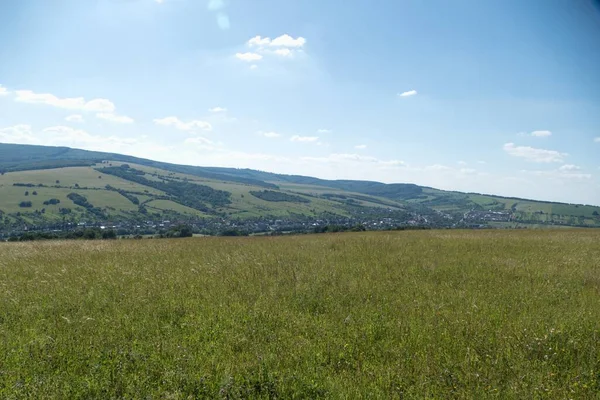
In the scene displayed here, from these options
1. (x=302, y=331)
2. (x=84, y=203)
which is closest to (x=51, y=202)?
(x=84, y=203)

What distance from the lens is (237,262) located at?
12.1 m

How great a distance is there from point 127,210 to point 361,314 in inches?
6496

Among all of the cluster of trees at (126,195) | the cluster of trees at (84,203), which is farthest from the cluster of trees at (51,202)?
the cluster of trees at (126,195)

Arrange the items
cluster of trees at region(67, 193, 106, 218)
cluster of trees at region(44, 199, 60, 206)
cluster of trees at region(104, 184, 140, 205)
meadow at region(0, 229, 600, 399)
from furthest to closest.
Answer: cluster of trees at region(104, 184, 140, 205) < cluster of trees at region(44, 199, 60, 206) < cluster of trees at region(67, 193, 106, 218) < meadow at region(0, 229, 600, 399)

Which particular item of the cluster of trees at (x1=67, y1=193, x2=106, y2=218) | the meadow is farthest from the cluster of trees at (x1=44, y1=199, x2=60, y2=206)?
the meadow

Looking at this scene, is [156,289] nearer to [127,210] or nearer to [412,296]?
[412,296]

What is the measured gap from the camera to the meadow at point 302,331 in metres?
4.59

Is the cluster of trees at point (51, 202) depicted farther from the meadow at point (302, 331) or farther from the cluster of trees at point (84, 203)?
the meadow at point (302, 331)

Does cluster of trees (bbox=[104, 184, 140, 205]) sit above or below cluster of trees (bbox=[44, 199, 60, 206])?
above

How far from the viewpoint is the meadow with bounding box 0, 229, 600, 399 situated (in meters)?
4.59

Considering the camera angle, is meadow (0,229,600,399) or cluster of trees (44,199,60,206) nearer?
meadow (0,229,600,399)

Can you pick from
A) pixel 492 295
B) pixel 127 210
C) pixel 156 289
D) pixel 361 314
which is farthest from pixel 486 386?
pixel 127 210

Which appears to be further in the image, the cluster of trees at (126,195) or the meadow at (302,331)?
the cluster of trees at (126,195)

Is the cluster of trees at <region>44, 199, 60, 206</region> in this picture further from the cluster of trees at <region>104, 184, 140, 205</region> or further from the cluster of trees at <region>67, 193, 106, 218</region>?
the cluster of trees at <region>104, 184, 140, 205</region>
